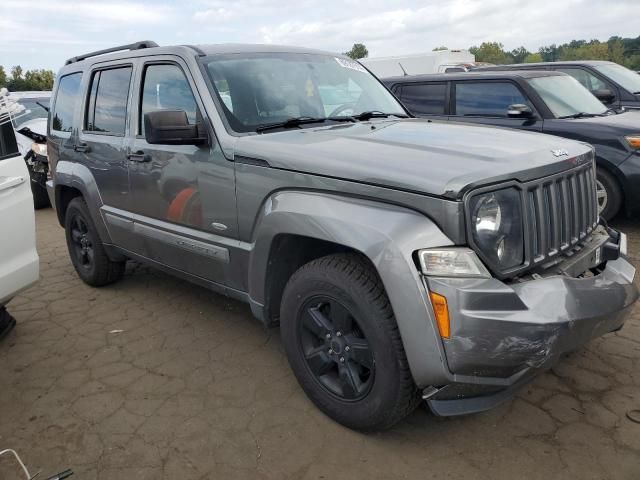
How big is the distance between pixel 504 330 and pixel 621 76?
8368 mm

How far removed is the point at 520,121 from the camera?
6.24 meters

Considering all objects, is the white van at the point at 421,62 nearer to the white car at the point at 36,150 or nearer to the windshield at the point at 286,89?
the white car at the point at 36,150

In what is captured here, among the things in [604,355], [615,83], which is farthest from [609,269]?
[615,83]

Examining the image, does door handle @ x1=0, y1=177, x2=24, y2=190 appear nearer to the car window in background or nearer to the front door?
the front door

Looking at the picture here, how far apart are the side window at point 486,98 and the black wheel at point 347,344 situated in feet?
15.5

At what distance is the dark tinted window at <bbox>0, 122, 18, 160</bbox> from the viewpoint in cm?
323

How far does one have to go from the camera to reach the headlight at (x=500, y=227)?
2.18m

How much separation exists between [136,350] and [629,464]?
9.51 ft

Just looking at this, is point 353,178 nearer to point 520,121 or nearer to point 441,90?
point 520,121

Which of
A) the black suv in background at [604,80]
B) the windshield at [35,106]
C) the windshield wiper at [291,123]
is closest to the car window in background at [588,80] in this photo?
the black suv in background at [604,80]

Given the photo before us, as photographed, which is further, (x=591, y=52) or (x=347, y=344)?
(x=591, y=52)

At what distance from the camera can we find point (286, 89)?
338 cm

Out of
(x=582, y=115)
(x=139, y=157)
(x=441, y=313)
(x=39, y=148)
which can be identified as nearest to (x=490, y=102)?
(x=582, y=115)

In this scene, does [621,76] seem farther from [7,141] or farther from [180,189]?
[7,141]
